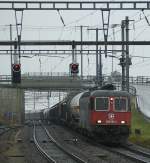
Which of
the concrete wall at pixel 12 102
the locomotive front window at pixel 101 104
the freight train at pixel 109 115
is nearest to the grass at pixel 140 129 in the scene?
the freight train at pixel 109 115

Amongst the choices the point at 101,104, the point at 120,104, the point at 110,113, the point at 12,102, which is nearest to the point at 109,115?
the point at 110,113

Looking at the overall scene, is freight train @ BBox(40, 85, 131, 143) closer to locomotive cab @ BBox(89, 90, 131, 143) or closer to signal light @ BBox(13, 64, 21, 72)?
locomotive cab @ BBox(89, 90, 131, 143)

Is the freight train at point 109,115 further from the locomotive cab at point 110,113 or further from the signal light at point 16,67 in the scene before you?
the signal light at point 16,67

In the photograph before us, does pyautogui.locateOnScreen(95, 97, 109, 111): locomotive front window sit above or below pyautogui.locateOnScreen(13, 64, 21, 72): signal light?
below

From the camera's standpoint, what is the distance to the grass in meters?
33.6

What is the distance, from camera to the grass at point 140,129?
33.6m

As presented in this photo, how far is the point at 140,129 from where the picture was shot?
43000 millimetres

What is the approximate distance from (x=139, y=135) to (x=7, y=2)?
558 inches

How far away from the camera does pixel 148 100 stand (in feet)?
230

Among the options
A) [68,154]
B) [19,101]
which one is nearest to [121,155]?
[68,154]

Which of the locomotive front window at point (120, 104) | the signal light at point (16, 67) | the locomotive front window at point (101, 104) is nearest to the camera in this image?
the locomotive front window at point (101, 104)

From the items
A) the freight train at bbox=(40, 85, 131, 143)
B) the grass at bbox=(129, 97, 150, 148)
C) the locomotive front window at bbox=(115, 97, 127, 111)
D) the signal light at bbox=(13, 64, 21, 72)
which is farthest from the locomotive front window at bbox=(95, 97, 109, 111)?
the signal light at bbox=(13, 64, 21, 72)

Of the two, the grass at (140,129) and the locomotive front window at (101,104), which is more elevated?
the locomotive front window at (101,104)

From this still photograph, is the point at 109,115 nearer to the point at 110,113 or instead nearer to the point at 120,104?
the point at 110,113
